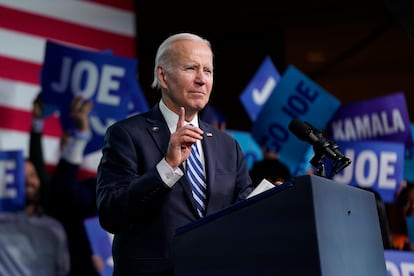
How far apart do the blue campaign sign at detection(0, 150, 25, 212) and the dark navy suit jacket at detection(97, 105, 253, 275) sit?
1.84m

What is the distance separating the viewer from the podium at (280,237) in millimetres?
1326

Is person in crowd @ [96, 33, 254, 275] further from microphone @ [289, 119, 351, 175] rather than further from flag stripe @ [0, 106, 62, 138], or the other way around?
flag stripe @ [0, 106, 62, 138]

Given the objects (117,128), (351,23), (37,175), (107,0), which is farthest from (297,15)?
(117,128)

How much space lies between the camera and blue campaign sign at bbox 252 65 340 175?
3902 mm

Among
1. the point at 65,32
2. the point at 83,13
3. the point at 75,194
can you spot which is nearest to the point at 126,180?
the point at 75,194

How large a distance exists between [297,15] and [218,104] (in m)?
1.11

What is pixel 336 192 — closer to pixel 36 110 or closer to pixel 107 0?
pixel 36 110

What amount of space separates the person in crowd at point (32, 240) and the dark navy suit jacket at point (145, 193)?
1851mm

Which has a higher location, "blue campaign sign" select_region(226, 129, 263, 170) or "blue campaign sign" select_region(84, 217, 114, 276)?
"blue campaign sign" select_region(226, 129, 263, 170)

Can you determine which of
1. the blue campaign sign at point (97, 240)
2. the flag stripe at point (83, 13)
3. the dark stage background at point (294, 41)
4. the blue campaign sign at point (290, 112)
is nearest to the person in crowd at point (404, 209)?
the blue campaign sign at point (290, 112)

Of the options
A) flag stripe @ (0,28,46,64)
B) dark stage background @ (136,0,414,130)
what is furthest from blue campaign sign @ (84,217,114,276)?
dark stage background @ (136,0,414,130)

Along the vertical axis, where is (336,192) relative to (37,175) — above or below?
below

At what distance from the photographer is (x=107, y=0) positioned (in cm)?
467

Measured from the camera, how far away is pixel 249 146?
13.5ft
